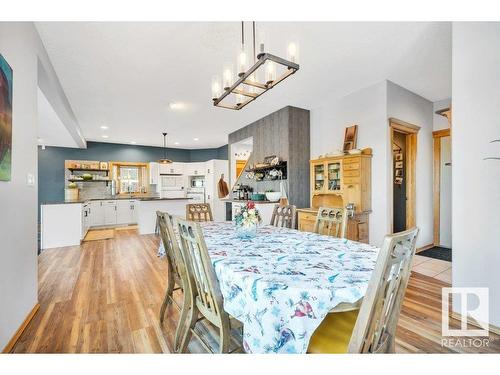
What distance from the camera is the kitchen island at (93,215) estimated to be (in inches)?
187

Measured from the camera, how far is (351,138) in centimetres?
388

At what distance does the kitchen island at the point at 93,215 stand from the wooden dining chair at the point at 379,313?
5.39 meters

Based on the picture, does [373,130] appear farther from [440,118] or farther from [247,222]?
[247,222]

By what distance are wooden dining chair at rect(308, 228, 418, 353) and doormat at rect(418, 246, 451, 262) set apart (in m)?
3.43

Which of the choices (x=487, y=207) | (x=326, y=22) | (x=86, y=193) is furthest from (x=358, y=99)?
(x=86, y=193)

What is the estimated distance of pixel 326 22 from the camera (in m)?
2.29

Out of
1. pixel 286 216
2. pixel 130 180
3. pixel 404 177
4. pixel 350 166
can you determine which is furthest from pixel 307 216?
pixel 130 180

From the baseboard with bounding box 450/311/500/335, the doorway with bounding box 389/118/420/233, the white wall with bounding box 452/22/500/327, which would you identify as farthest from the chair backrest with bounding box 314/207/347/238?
the doorway with bounding box 389/118/420/233

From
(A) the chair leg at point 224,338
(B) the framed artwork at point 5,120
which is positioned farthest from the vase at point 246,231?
(B) the framed artwork at point 5,120

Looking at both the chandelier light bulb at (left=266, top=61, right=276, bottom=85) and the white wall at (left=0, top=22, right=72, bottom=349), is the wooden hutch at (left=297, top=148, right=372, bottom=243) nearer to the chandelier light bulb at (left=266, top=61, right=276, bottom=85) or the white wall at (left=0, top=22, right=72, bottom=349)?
the chandelier light bulb at (left=266, top=61, right=276, bottom=85)

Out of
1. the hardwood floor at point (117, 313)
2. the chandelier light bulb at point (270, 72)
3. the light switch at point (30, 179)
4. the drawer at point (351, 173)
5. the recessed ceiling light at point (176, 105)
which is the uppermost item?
the recessed ceiling light at point (176, 105)

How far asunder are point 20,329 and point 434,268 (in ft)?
14.8

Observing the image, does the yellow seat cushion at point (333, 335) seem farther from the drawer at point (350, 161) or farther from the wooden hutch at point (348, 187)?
the drawer at point (350, 161)
